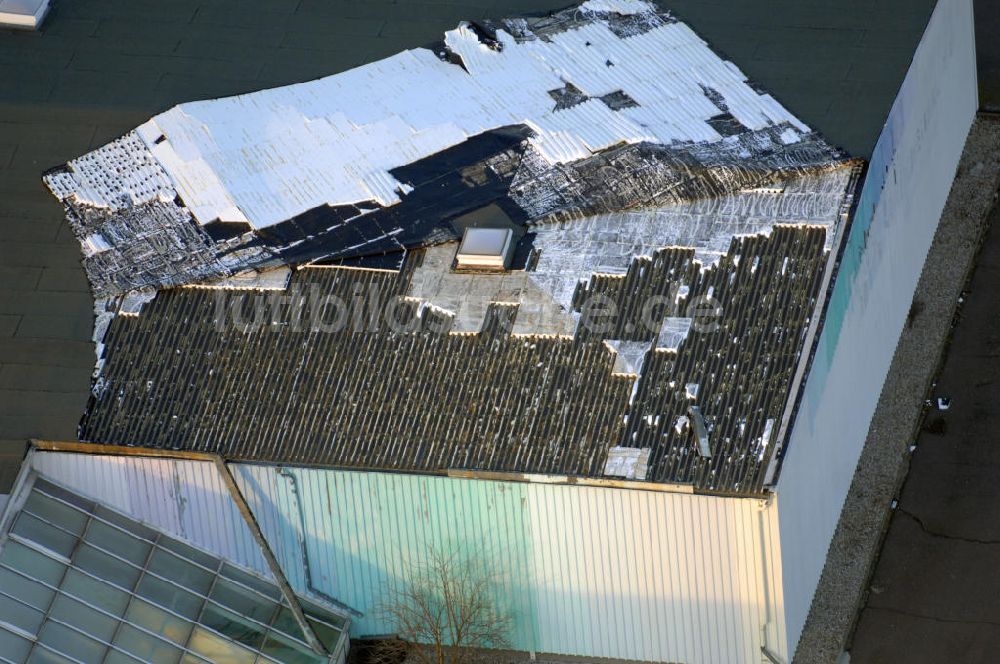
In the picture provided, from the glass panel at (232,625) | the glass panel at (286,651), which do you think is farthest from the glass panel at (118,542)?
the glass panel at (286,651)

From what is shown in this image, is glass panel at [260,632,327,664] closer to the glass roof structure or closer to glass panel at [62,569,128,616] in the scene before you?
the glass roof structure

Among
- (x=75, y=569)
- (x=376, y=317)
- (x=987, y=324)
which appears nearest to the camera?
(x=75, y=569)

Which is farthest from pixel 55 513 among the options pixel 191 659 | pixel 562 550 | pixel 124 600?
pixel 562 550

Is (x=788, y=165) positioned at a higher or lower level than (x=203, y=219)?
higher

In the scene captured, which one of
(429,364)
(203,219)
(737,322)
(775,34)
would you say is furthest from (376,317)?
(775,34)

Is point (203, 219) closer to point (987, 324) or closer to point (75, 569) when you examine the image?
point (75, 569)

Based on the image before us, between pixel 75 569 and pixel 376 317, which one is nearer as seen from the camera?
pixel 75 569

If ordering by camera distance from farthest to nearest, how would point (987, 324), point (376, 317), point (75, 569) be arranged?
point (987, 324), point (376, 317), point (75, 569)
